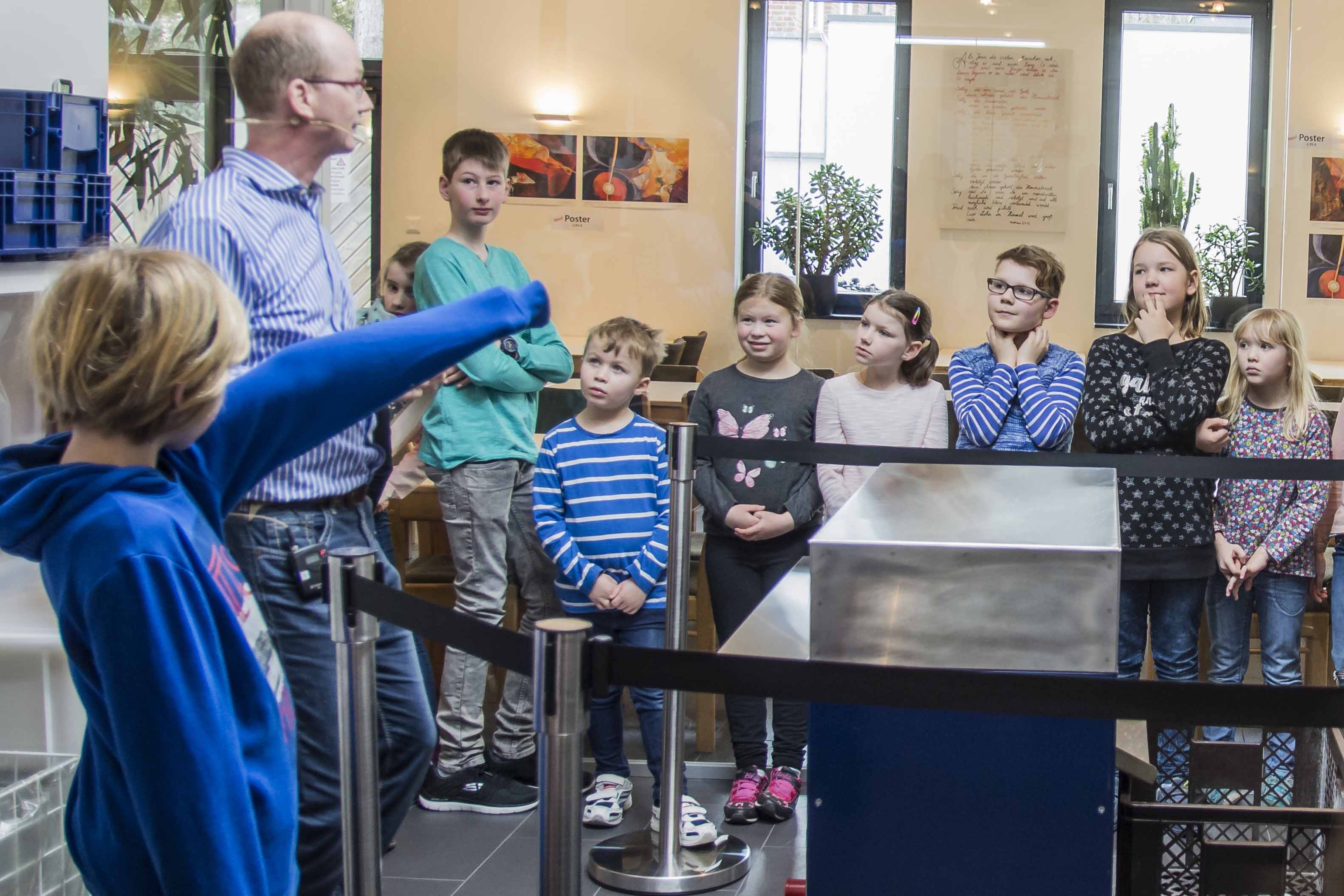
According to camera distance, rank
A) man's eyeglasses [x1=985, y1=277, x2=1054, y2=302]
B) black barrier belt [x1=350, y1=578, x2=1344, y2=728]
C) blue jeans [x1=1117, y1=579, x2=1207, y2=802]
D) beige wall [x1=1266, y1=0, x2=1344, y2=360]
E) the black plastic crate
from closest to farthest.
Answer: black barrier belt [x1=350, y1=578, x2=1344, y2=728], the black plastic crate, blue jeans [x1=1117, y1=579, x2=1207, y2=802], man's eyeglasses [x1=985, y1=277, x2=1054, y2=302], beige wall [x1=1266, y1=0, x2=1344, y2=360]

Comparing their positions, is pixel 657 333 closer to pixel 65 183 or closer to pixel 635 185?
pixel 635 185

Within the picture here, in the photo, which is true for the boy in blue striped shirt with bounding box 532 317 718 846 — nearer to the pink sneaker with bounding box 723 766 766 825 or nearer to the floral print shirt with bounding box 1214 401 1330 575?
the pink sneaker with bounding box 723 766 766 825

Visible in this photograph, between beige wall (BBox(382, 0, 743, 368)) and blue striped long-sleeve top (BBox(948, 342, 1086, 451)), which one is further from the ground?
beige wall (BBox(382, 0, 743, 368))

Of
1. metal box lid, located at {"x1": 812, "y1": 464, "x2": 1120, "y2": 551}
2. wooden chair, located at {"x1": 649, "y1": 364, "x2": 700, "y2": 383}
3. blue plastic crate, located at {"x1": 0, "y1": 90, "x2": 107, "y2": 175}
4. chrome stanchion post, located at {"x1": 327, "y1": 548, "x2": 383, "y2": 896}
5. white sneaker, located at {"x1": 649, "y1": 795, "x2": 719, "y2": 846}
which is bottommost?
white sneaker, located at {"x1": 649, "y1": 795, "x2": 719, "y2": 846}

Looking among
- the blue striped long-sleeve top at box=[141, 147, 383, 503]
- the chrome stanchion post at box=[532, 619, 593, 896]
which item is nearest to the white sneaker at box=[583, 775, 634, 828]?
the blue striped long-sleeve top at box=[141, 147, 383, 503]

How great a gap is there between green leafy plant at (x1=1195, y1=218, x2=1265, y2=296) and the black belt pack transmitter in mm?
3058

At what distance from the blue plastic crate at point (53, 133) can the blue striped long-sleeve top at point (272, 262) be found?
25.8 inches

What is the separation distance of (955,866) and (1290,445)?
2074mm

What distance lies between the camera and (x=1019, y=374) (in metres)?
3.49

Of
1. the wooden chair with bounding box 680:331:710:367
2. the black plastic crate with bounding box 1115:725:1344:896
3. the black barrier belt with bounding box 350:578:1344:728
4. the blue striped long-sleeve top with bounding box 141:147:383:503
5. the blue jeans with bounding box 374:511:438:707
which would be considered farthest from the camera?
the wooden chair with bounding box 680:331:710:367

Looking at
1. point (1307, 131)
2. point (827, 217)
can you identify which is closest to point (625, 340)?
point (827, 217)

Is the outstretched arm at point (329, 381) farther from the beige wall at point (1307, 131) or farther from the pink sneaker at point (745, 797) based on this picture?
the beige wall at point (1307, 131)

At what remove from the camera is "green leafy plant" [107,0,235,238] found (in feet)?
10.7

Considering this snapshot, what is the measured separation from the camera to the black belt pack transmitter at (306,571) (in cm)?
192
